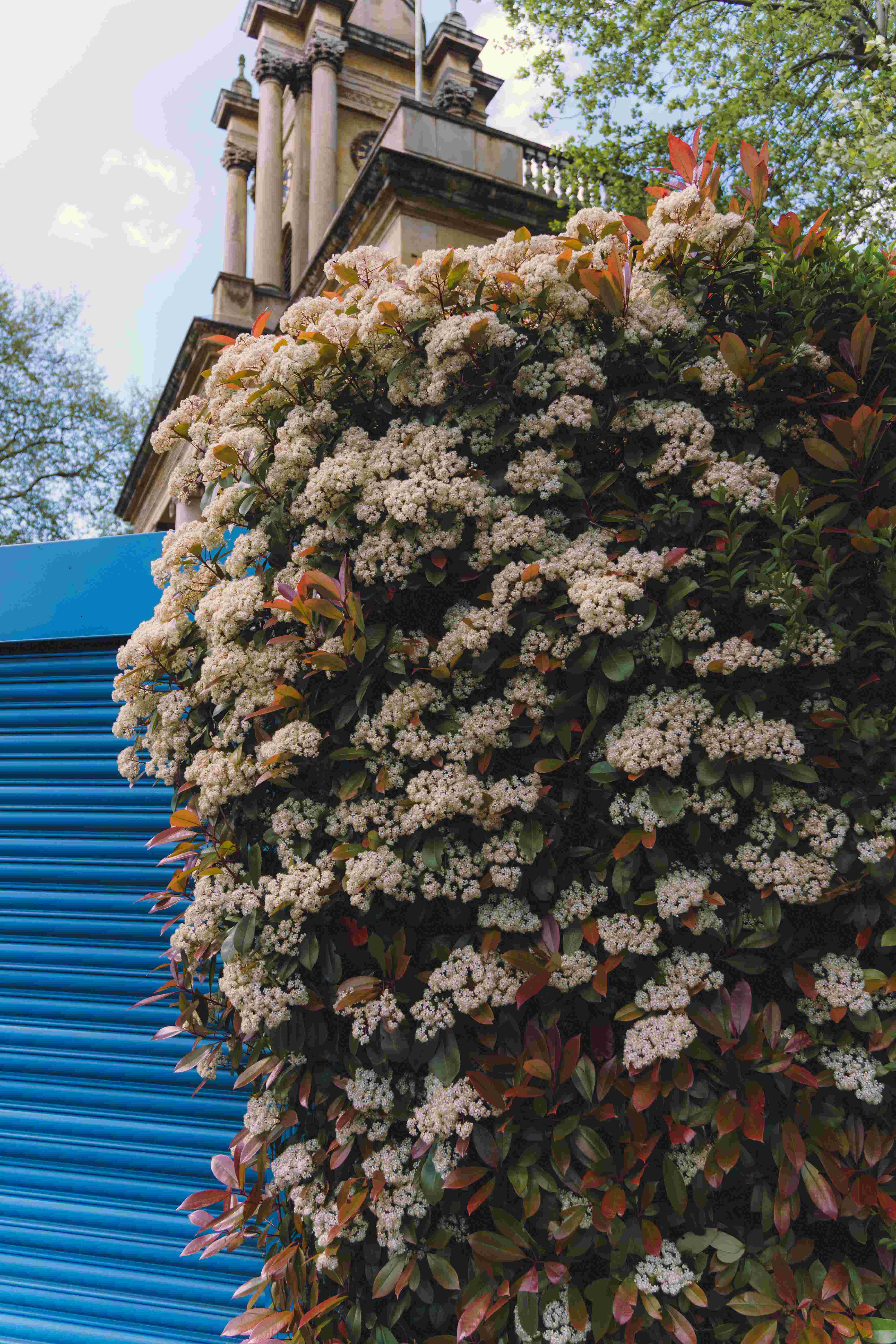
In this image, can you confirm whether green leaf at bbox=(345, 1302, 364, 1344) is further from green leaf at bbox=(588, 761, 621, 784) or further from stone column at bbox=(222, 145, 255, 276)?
stone column at bbox=(222, 145, 255, 276)

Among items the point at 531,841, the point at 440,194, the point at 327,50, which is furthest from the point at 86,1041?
the point at 327,50

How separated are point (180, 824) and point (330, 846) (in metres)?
0.48

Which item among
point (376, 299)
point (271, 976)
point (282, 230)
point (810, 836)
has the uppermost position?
point (282, 230)

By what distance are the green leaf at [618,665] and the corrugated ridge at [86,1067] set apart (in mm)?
2209

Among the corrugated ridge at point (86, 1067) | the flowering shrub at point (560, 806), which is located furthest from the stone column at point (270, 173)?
the flowering shrub at point (560, 806)

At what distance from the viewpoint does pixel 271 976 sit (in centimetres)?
199

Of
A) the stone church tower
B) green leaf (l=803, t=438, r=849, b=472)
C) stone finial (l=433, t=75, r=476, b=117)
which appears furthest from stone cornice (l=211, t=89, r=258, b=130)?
green leaf (l=803, t=438, r=849, b=472)

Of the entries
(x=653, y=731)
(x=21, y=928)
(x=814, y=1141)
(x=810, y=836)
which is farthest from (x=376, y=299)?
(x=21, y=928)

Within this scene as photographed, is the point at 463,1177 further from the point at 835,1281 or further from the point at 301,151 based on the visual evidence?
the point at 301,151

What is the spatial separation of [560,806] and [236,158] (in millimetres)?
29230

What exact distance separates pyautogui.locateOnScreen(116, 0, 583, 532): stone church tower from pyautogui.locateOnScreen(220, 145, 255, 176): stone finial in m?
0.03

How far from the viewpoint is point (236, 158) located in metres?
25.6

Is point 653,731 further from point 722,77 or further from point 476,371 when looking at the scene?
point 722,77

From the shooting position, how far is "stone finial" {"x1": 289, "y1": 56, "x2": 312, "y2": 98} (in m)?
22.5
